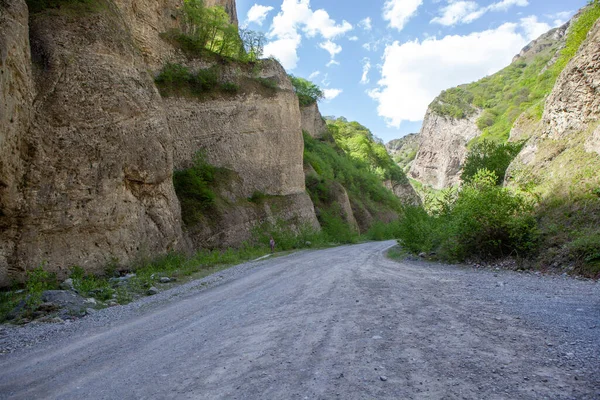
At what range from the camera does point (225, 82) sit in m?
25.9

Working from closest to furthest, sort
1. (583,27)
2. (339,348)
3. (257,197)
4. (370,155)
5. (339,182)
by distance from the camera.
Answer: (339,348) < (583,27) < (257,197) < (339,182) < (370,155)

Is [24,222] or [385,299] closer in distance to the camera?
[385,299]

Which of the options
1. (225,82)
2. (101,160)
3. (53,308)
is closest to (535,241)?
(53,308)

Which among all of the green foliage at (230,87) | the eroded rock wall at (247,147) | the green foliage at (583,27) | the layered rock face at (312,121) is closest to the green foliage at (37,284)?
the eroded rock wall at (247,147)

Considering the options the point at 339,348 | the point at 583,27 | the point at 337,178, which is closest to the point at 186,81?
the point at 583,27

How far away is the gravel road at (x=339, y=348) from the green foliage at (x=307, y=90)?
4627 centimetres

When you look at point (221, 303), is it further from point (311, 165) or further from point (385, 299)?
point (311, 165)

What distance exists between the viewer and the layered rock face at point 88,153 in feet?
39.5

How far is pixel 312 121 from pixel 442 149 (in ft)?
243

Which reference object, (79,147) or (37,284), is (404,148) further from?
(37,284)

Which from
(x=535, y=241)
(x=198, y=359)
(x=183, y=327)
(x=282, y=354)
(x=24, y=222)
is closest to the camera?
(x=282, y=354)

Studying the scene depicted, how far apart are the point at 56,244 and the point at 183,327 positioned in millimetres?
8851

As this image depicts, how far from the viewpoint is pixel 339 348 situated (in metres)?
3.78

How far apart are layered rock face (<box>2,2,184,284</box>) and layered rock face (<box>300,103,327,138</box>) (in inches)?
1362
